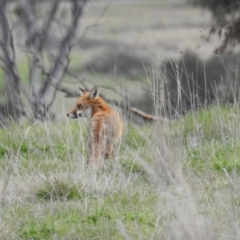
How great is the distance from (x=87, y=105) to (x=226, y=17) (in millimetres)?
7457

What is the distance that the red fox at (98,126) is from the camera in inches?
333

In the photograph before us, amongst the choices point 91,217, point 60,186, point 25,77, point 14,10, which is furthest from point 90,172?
point 25,77

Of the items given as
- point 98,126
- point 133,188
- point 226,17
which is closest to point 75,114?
point 98,126

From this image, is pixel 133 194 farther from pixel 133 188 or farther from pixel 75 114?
pixel 75 114

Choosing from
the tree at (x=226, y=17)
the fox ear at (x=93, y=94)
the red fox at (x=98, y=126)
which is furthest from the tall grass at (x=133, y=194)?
the tree at (x=226, y=17)

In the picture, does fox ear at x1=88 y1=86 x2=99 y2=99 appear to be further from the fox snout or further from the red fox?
the fox snout

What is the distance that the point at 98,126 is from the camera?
884 centimetres

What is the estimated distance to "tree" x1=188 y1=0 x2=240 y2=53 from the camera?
49.2 ft

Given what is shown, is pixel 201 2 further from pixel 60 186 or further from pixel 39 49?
pixel 60 186

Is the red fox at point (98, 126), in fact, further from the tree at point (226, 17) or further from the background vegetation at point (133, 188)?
the tree at point (226, 17)

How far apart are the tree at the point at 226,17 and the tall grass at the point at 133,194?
246 inches

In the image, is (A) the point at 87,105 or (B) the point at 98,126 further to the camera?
(A) the point at 87,105

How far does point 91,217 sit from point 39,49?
12.7 meters

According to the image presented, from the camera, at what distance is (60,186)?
7.33 m
